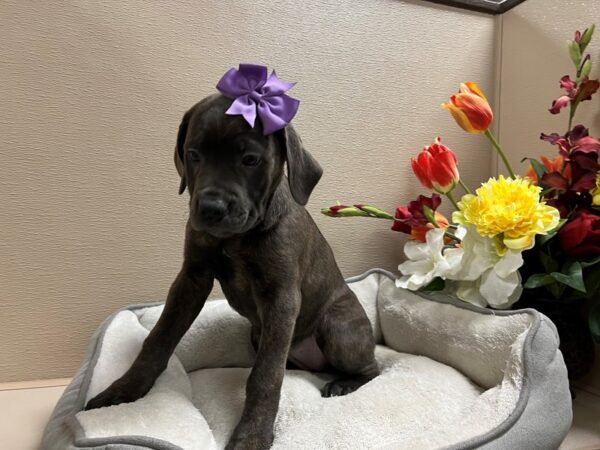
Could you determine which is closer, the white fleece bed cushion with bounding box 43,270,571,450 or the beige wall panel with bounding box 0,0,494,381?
the white fleece bed cushion with bounding box 43,270,571,450

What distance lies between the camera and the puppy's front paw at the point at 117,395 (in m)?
1.34

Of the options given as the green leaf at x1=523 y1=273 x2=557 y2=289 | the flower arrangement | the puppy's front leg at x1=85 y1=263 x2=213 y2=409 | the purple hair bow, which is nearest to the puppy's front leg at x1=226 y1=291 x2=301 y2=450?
the puppy's front leg at x1=85 y1=263 x2=213 y2=409

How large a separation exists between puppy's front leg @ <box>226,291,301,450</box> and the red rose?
931mm

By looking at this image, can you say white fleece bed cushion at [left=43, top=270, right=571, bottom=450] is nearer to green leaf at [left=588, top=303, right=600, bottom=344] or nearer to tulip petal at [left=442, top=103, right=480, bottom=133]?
green leaf at [left=588, top=303, right=600, bottom=344]

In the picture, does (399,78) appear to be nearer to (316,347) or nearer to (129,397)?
(316,347)

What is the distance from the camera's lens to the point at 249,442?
4.10 ft

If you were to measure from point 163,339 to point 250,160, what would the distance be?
0.59 m

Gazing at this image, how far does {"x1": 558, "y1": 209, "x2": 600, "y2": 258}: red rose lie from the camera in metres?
1.63

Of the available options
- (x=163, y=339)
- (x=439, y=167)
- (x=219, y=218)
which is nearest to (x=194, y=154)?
(x=219, y=218)

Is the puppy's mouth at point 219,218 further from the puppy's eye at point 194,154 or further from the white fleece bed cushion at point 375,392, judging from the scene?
the white fleece bed cushion at point 375,392

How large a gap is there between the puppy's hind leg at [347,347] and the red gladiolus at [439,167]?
574 millimetres

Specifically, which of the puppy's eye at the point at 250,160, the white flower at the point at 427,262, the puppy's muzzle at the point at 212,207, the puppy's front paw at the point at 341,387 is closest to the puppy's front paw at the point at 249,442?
the puppy's front paw at the point at 341,387

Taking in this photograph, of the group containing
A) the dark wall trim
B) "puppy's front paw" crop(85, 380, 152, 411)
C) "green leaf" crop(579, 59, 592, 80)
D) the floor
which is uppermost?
the dark wall trim

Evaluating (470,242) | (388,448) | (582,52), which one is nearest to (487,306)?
(470,242)
